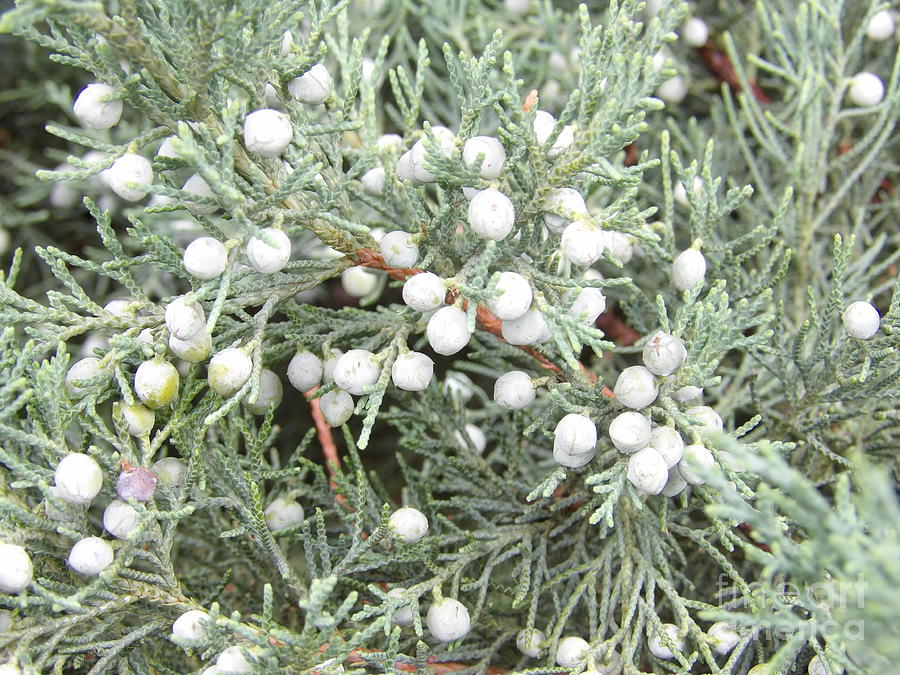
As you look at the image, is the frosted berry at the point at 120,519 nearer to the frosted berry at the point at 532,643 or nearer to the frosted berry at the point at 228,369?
the frosted berry at the point at 228,369

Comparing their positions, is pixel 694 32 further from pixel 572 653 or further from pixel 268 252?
pixel 572 653

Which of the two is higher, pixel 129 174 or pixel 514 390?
pixel 129 174

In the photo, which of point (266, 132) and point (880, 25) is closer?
point (266, 132)

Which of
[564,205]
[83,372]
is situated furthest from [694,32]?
[83,372]

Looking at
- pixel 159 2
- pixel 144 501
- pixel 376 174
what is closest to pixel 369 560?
pixel 144 501

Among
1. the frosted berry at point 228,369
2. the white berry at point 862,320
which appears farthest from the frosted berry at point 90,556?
the white berry at point 862,320

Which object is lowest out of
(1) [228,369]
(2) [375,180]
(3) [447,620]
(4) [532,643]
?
(4) [532,643]

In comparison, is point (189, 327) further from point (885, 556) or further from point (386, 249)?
point (885, 556)
